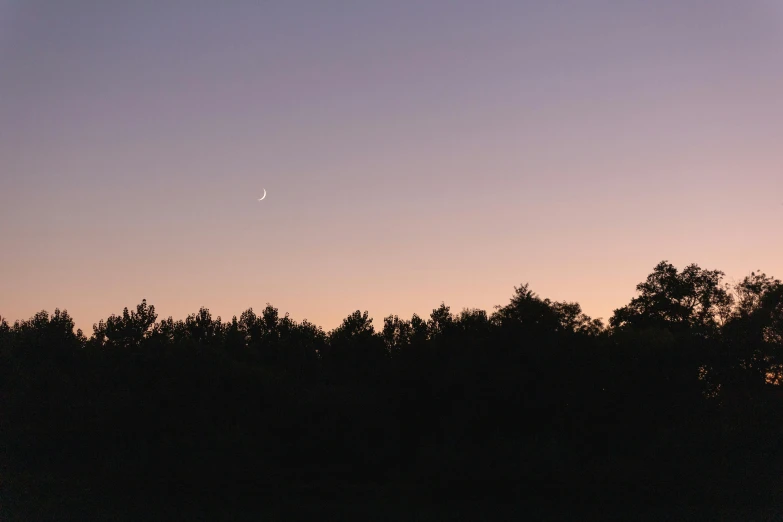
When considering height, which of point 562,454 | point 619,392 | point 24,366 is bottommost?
point 562,454

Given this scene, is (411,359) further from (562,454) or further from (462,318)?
(562,454)

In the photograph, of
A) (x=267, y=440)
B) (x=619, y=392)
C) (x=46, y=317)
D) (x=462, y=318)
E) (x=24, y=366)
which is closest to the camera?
(x=619, y=392)

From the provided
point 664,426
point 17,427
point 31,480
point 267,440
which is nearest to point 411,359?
point 267,440

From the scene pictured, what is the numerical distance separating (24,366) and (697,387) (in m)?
42.7

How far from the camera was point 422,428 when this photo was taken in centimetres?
3762

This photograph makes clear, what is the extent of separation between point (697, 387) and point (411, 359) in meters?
15.6

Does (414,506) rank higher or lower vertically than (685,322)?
lower

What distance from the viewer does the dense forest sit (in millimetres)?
33125

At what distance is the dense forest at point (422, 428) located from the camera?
109 ft

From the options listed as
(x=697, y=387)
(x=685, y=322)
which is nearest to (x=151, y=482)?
(x=697, y=387)

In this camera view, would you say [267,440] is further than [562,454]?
Yes

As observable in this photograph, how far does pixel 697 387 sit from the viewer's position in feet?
120

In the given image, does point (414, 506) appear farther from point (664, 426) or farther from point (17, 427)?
point (17, 427)

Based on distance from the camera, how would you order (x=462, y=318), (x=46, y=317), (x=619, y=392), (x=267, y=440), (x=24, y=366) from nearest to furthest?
(x=619, y=392)
(x=267, y=440)
(x=462, y=318)
(x=24, y=366)
(x=46, y=317)
